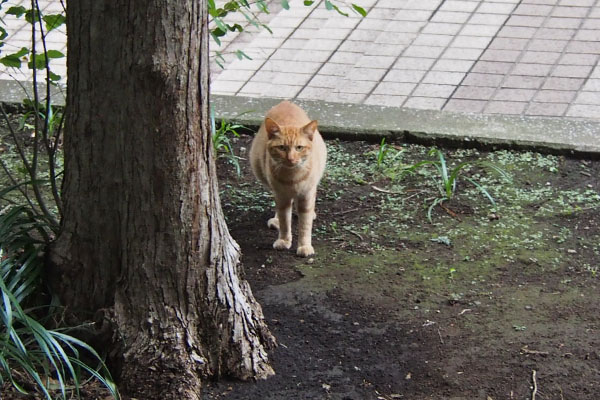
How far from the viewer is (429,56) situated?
24.0 ft

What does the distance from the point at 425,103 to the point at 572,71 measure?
1.33 metres

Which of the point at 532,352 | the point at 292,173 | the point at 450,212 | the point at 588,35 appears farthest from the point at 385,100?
the point at 532,352

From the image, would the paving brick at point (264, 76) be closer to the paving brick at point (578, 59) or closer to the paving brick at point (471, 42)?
the paving brick at point (471, 42)

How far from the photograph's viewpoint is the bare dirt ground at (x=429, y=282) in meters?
3.59

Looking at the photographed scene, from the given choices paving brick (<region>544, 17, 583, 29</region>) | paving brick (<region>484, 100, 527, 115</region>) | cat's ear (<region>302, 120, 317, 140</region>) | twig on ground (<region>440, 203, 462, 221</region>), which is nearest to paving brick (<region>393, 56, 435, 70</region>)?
paving brick (<region>484, 100, 527, 115</region>)

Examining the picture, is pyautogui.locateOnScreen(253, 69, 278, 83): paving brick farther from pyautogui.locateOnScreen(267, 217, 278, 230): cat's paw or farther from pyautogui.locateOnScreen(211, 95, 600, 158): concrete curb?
pyautogui.locateOnScreen(267, 217, 278, 230): cat's paw

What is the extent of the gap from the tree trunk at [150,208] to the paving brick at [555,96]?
3715mm

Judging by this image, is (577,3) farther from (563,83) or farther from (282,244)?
(282,244)

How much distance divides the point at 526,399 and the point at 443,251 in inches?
50.1

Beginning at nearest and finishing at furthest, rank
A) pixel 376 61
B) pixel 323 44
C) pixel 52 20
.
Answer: pixel 52 20 < pixel 376 61 < pixel 323 44

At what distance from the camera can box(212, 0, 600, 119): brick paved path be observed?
21.8ft

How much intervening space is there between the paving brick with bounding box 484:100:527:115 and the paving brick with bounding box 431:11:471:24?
164 centimetres

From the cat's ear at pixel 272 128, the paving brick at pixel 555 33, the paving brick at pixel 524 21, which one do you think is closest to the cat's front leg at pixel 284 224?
the cat's ear at pixel 272 128

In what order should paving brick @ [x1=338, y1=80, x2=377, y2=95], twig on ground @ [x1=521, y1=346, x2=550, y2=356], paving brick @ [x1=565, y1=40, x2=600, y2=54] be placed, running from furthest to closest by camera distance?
paving brick @ [x1=565, y1=40, x2=600, y2=54] < paving brick @ [x1=338, y1=80, x2=377, y2=95] < twig on ground @ [x1=521, y1=346, x2=550, y2=356]
